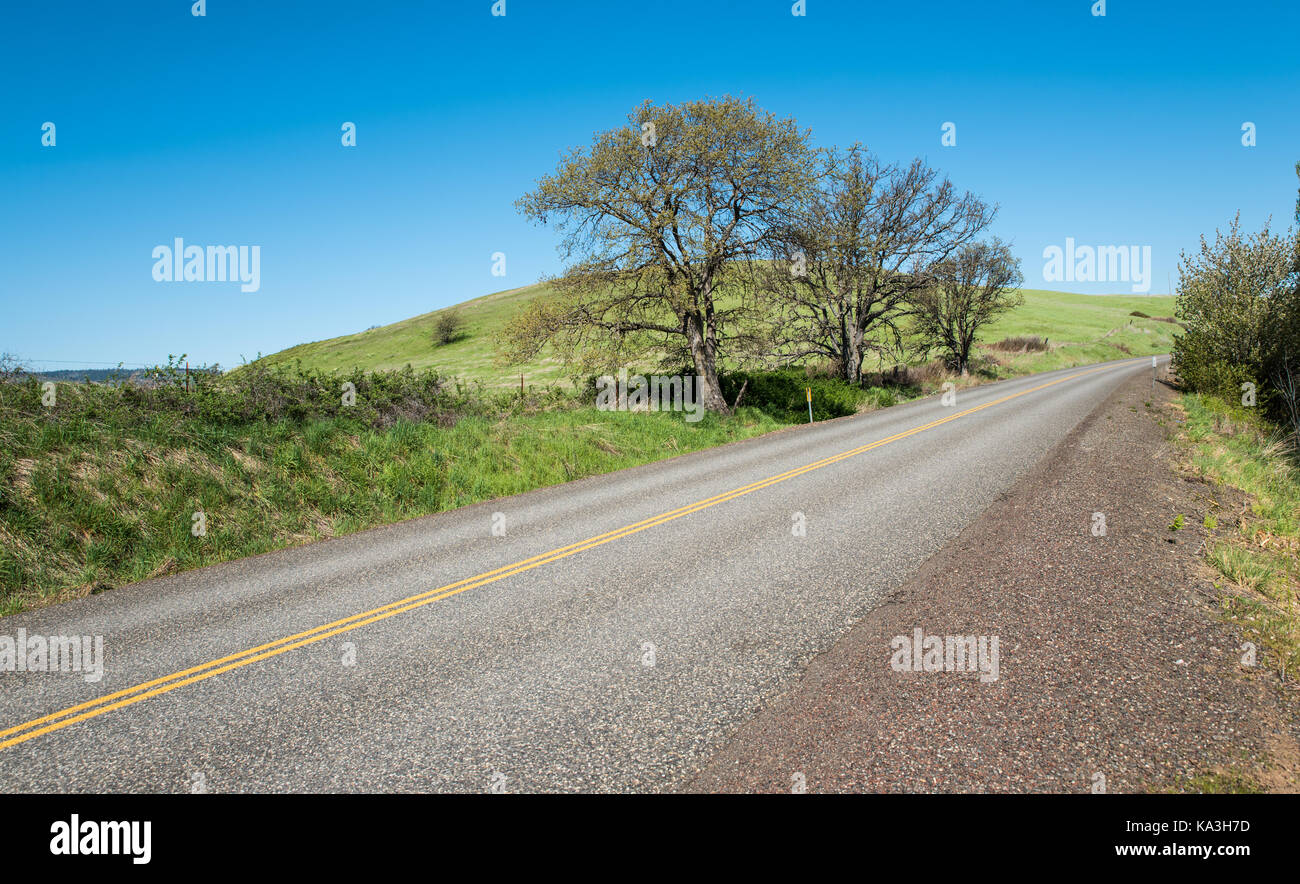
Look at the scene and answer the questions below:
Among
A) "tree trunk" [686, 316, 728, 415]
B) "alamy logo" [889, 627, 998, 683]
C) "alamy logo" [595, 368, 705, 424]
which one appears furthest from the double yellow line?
"tree trunk" [686, 316, 728, 415]

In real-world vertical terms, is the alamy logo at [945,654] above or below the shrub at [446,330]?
below

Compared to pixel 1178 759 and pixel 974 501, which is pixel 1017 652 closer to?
pixel 1178 759

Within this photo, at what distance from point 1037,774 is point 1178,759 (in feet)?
2.67

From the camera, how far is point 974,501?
9.34 meters

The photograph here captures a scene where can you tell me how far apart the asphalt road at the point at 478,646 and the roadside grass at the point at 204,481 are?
3.15ft

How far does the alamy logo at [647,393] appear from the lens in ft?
67.3

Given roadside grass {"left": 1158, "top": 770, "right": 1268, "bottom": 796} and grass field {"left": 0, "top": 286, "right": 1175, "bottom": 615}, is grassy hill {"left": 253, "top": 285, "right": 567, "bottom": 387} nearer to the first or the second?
grass field {"left": 0, "top": 286, "right": 1175, "bottom": 615}

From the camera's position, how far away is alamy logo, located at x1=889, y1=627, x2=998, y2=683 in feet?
14.9

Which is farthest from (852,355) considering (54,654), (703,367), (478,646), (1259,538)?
(54,654)

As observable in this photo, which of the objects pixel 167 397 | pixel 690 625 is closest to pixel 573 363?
pixel 167 397
